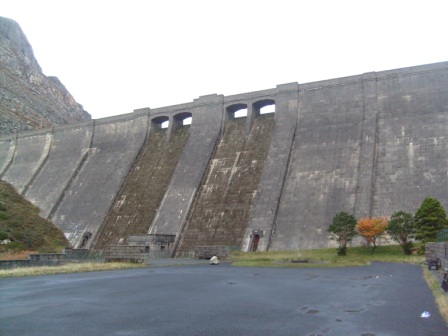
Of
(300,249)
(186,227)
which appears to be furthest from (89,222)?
(300,249)

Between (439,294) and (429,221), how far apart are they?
1343cm

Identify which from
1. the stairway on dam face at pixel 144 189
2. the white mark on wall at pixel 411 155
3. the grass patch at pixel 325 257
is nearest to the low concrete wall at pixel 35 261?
the grass patch at pixel 325 257

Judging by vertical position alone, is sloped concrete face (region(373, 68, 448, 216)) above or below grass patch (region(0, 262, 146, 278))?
above

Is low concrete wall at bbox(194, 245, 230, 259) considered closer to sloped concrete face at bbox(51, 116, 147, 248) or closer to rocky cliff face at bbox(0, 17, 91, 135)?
sloped concrete face at bbox(51, 116, 147, 248)

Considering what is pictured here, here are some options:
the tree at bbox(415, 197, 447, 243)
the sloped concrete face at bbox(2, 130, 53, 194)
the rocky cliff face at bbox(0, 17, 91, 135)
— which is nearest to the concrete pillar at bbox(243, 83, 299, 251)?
the tree at bbox(415, 197, 447, 243)

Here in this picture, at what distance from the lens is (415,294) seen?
10.7 m

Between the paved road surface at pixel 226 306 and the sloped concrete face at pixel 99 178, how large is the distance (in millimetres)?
22274

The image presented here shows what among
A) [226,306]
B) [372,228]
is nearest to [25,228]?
[372,228]

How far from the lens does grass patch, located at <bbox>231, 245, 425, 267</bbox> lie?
67.8 ft

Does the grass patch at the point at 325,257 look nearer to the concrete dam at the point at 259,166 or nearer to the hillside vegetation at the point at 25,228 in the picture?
the concrete dam at the point at 259,166

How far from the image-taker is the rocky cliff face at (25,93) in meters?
57.6

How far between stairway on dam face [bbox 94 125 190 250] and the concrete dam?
0.37 feet

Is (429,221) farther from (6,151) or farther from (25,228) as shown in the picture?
(6,151)

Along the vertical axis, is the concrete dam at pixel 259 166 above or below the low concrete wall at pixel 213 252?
above
